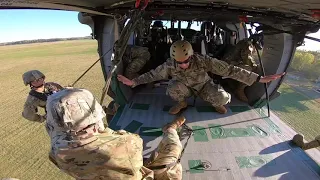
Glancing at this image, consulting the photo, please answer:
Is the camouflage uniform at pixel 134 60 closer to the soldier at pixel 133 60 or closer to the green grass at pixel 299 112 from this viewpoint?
the soldier at pixel 133 60

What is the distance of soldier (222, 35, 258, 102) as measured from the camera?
5.27m

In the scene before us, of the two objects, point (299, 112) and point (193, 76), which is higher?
point (193, 76)

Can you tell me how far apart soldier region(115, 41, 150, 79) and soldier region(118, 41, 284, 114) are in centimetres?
105

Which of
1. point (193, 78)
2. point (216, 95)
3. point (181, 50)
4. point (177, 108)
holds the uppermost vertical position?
point (181, 50)

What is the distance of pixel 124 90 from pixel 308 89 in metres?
24.9

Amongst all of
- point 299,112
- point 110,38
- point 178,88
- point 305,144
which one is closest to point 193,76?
point 178,88

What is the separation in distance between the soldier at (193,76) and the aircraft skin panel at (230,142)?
12.1 inches

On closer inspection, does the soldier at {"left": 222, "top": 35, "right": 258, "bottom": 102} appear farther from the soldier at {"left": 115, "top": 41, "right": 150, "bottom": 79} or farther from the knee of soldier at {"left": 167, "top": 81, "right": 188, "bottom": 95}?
the soldier at {"left": 115, "top": 41, "right": 150, "bottom": 79}

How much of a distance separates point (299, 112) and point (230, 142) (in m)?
17.3

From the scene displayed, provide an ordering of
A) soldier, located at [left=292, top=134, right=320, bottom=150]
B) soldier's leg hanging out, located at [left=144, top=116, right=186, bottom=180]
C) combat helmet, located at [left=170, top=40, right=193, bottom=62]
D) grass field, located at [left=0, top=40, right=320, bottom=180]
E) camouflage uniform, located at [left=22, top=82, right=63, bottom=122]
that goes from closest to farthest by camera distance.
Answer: soldier's leg hanging out, located at [left=144, top=116, right=186, bottom=180] → soldier, located at [left=292, top=134, right=320, bottom=150] → combat helmet, located at [left=170, top=40, right=193, bottom=62] → camouflage uniform, located at [left=22, top=82, right=63, bottom=122] → grass field, located at [left=0, top=40, right=320, bottom=180]

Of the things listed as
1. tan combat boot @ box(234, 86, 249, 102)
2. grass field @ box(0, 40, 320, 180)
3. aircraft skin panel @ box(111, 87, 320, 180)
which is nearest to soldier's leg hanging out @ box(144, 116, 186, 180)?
aircraft skin panel @ box(111, 87, 320, 180)

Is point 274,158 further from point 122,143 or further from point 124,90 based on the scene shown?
point 124,90

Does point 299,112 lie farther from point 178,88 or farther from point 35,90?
point 35,90

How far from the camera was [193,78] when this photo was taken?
4.52m
